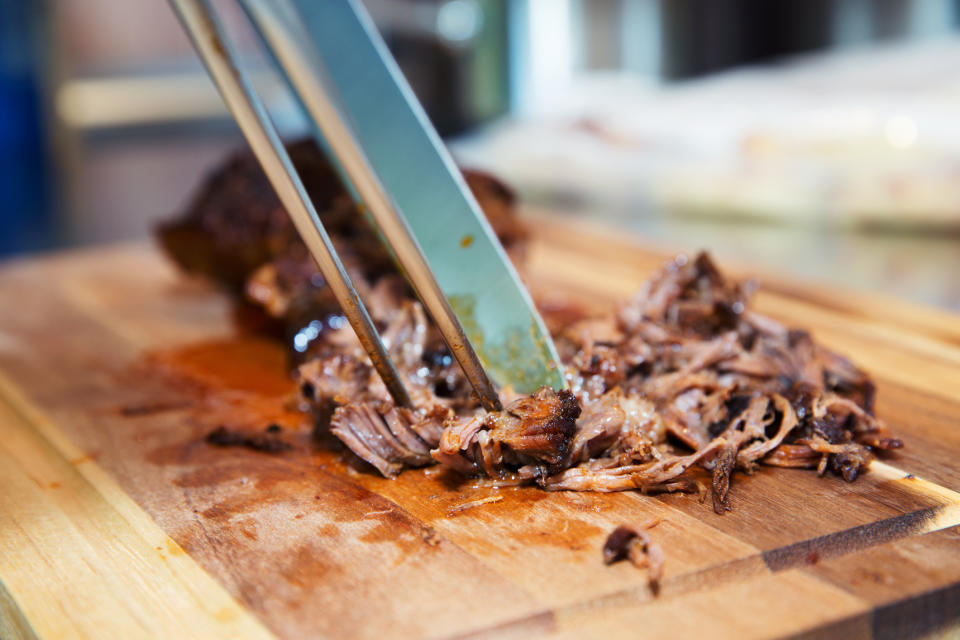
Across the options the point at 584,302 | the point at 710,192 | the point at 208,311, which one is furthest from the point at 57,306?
the point at 710,192

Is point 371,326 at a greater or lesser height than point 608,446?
greater

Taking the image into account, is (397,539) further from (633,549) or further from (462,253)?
(462,253)

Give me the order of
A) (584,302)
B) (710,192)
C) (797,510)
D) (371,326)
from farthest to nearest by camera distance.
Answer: (710,192), (584,302), (371,326), (797,510)

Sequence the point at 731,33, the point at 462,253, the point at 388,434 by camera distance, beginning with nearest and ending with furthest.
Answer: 1. the point at 388,434
2. the point at 462,253
3. the point at 731,33

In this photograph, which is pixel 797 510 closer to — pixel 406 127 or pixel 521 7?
pixel 406 127

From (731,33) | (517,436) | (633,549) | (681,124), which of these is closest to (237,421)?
(517,436)

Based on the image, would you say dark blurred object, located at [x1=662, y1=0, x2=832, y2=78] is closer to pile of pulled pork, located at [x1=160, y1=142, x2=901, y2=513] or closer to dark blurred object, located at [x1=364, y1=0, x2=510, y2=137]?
dark blurred object, located at [x1=364, y1=0, x2=510, y2=137]
